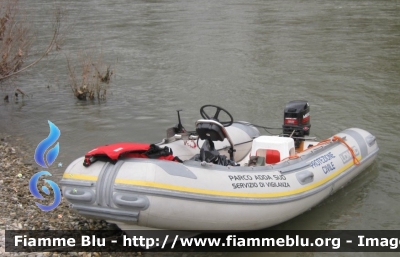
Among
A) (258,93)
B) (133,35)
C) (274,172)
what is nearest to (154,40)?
(133,35)

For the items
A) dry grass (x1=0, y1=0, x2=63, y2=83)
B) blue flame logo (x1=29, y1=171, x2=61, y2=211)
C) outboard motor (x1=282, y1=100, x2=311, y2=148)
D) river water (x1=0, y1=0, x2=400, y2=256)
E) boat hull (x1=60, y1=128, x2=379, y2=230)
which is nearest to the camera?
boat hull (x1=60, y1=128, x2=379, y2=230)

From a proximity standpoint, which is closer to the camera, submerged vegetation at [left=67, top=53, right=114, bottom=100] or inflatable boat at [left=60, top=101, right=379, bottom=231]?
inflatable boat at [left=60, top=101, right=379, bottom=231]

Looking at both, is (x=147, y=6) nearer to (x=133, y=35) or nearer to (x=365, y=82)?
(x=133, y=35)

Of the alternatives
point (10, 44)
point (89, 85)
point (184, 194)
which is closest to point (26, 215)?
point (184, 194)

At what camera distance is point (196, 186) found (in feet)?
14.5

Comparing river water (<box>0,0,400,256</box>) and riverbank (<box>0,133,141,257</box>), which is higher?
river water (<box>0,0,400,256</box>)

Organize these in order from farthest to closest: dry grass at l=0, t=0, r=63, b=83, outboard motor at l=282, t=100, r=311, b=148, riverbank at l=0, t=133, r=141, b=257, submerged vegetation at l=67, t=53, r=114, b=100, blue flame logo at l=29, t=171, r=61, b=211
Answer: submerged vegetation at l=67, t=53, r=114, b=100 → dry grass at l=0, t=0, r=63, b=83 → outboard motor at l=282, t=100, r=311, b=148 → blue flame logo at l=29, t=171, r=61, b=211 → riverbank at l=0, t=133, r=141, b=257

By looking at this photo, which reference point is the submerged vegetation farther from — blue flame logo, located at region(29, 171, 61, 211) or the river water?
blue flame logo, located at region(29, 171, 61, 211)

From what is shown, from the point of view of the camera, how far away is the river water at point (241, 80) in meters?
7.15

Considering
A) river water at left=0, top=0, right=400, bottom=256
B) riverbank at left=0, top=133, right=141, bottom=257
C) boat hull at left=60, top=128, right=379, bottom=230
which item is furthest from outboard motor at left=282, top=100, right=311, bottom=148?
riverbank at left=0, top=133, right=141, bottom=257

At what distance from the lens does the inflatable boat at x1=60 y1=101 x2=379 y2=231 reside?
430cm

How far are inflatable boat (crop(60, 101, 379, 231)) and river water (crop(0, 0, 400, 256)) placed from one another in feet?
1.64

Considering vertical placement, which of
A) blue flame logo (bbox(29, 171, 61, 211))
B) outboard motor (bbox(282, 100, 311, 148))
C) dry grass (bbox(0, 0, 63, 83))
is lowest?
blue flame logo (bbox(29, 171, 61, 211))

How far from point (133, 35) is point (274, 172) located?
10.7 meters
